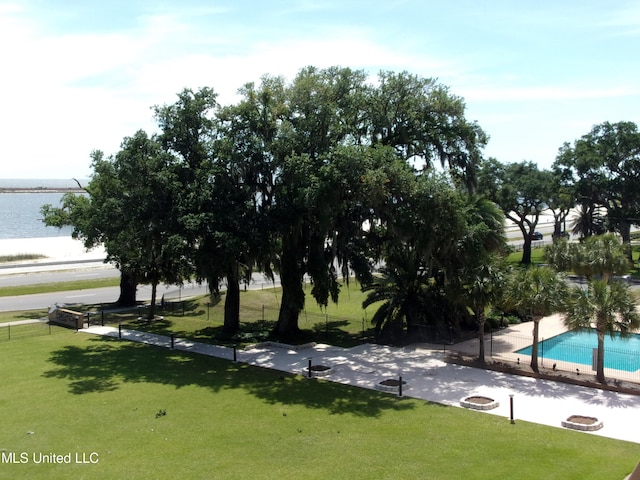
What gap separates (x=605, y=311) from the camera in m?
20.6

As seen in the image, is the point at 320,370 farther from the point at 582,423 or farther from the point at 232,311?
the point at 582,423

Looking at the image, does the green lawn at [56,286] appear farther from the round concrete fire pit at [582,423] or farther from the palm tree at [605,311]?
the round concrete fire pit at [582,423]

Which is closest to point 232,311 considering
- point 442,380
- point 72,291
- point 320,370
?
point 320,370

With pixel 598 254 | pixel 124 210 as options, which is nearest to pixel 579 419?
pixel 598 254

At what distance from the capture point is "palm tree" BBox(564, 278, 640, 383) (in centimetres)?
2053

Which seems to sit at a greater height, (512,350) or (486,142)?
(486,142)

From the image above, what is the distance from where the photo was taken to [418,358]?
25922 millimetres

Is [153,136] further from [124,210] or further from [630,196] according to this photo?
[630,196]

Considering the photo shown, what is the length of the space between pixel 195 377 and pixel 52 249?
75.8 meters

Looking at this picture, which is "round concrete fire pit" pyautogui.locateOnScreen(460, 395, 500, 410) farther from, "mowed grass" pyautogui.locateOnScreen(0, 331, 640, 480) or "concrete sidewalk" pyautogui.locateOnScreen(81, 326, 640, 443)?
"mowed grass" pyautogui.locateOnScreen(0, 331, 640, 480)

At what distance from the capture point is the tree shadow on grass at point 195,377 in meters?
20.3

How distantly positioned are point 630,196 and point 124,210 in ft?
150

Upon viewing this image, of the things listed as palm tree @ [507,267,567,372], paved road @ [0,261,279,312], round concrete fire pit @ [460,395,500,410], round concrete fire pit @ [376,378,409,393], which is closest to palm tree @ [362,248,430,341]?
palm tree @ [507,267,567,372]

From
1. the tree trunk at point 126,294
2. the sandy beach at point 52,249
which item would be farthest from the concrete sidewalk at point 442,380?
the sandy beach at point 52,249
